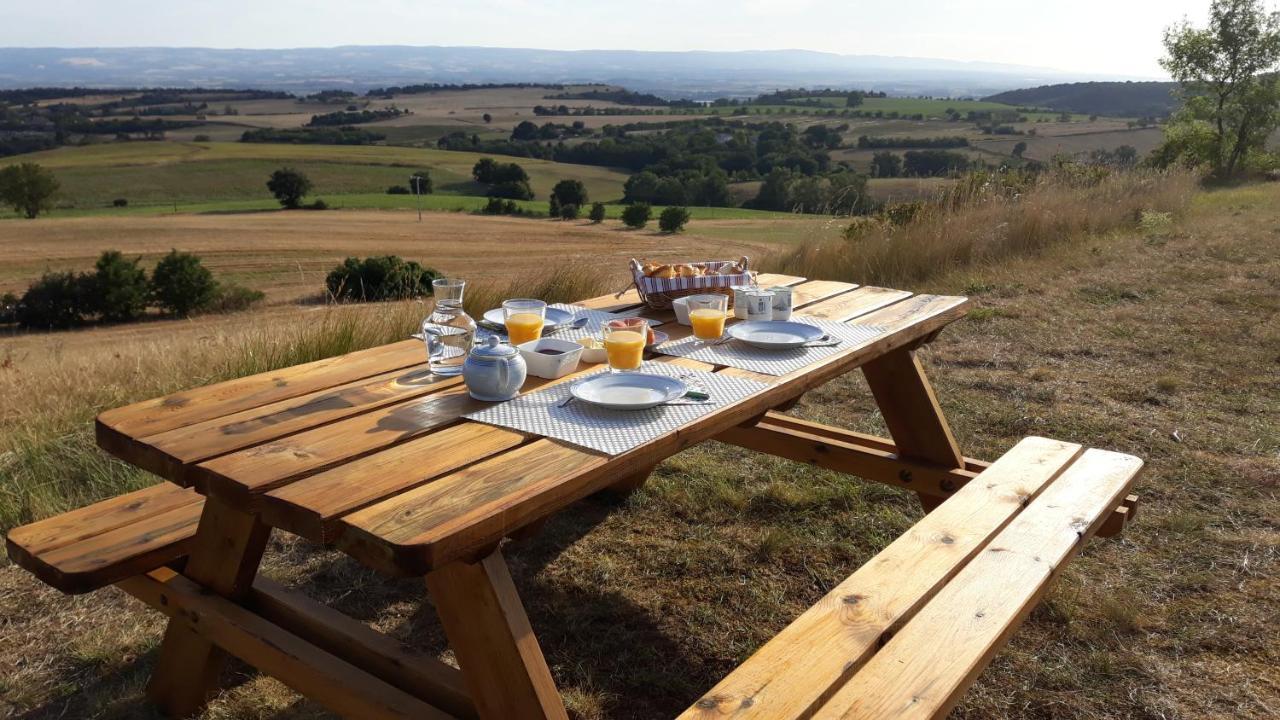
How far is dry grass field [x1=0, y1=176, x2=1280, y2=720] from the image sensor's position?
7.33 feet

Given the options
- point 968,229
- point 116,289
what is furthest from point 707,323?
point 116,289

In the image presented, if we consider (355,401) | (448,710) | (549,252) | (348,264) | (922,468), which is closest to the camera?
(448,710)

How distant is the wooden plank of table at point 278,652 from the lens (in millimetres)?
1646

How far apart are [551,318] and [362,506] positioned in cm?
128

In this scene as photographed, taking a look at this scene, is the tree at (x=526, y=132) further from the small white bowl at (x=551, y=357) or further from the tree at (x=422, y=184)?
the small white bowl at (x=551, y=357)

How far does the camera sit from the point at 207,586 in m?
1.95

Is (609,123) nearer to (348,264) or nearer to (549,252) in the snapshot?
(549,252)

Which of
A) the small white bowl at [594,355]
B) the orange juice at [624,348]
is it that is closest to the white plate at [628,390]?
the orange juice at [624,348]

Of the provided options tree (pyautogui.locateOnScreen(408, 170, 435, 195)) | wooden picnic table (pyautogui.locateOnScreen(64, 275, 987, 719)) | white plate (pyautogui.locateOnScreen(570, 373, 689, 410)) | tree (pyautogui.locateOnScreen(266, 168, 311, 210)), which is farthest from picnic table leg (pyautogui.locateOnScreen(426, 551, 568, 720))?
tree (pyautogui.locateOnScreen(408, 170, 435, 195))

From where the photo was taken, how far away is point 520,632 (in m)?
1.48

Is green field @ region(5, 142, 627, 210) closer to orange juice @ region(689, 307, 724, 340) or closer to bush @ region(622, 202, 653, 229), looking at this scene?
bush @ region(622, 202, 653, 229)

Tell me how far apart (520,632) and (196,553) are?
34.5 inches

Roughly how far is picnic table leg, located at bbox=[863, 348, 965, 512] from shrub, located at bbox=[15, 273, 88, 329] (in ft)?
92.3

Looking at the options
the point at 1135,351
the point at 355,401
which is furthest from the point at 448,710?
the point at 1135,351
